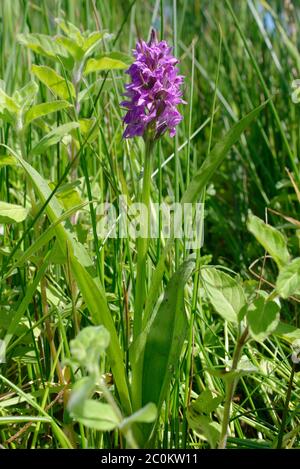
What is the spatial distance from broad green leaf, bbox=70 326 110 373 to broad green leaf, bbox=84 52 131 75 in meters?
0.57

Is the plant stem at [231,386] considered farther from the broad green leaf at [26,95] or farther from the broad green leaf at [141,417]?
the broad green leaf at [26,95]

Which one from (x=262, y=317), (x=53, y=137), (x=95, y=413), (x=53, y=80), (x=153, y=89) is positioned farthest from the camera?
(x=53, y=80)

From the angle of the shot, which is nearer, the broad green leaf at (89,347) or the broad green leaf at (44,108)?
the broad green leaf at (89,347)

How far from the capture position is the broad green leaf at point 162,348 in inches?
29.5

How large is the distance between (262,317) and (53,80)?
544mm

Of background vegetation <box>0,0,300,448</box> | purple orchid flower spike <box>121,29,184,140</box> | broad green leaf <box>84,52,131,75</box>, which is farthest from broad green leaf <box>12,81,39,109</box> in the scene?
purple orchid flower spike <box>121,29,184,140</box>

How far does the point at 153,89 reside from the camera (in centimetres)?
78

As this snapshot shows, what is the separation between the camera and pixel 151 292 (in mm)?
773

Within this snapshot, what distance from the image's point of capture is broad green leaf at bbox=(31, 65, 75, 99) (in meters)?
0.98

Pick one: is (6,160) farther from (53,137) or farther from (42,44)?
(42,44)

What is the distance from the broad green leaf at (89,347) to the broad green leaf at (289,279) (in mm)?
191

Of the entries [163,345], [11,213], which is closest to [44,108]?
[11,213]

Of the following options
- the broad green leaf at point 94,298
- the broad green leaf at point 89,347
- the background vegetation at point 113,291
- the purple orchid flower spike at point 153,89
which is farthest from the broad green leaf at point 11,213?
the broad green leaf at point 89,347
